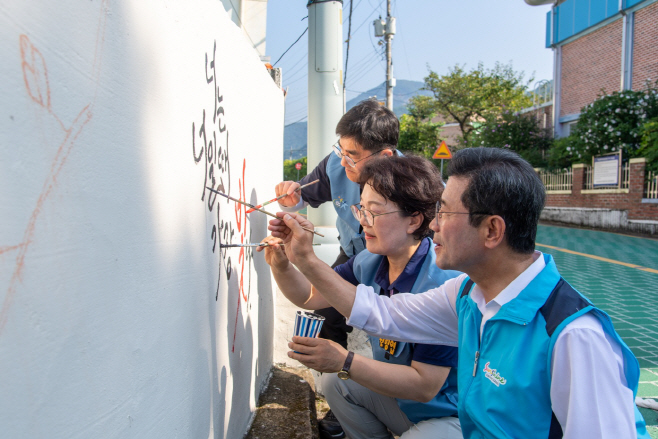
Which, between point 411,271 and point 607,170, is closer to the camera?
point 411,271

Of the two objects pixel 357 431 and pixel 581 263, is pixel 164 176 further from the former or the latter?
pixel 581 263

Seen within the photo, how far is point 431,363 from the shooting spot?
182 centimetres

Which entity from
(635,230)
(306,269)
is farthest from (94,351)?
(635,230)

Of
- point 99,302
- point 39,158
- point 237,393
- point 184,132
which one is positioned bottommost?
point 237,393

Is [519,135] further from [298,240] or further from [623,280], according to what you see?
[298,240]

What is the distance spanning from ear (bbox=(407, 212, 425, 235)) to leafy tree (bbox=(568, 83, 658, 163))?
46.1 ft

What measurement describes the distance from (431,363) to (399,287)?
0.33 meters

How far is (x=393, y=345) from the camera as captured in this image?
1996 mm

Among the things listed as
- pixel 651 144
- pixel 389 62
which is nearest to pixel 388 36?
pixel 389 62

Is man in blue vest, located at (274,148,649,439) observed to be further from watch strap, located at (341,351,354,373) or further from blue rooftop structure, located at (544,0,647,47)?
blue rooftop structure, located at (544,0,647,47)

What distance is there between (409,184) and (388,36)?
55.2ft

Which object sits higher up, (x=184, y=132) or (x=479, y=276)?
(x=184, y=132)

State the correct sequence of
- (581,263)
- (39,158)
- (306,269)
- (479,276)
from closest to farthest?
(39,158) < (479,276) < (306,269) < (581,263)

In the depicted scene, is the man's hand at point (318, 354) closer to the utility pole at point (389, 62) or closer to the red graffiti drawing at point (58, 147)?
the red graffiti drawing at point (58, 147)
